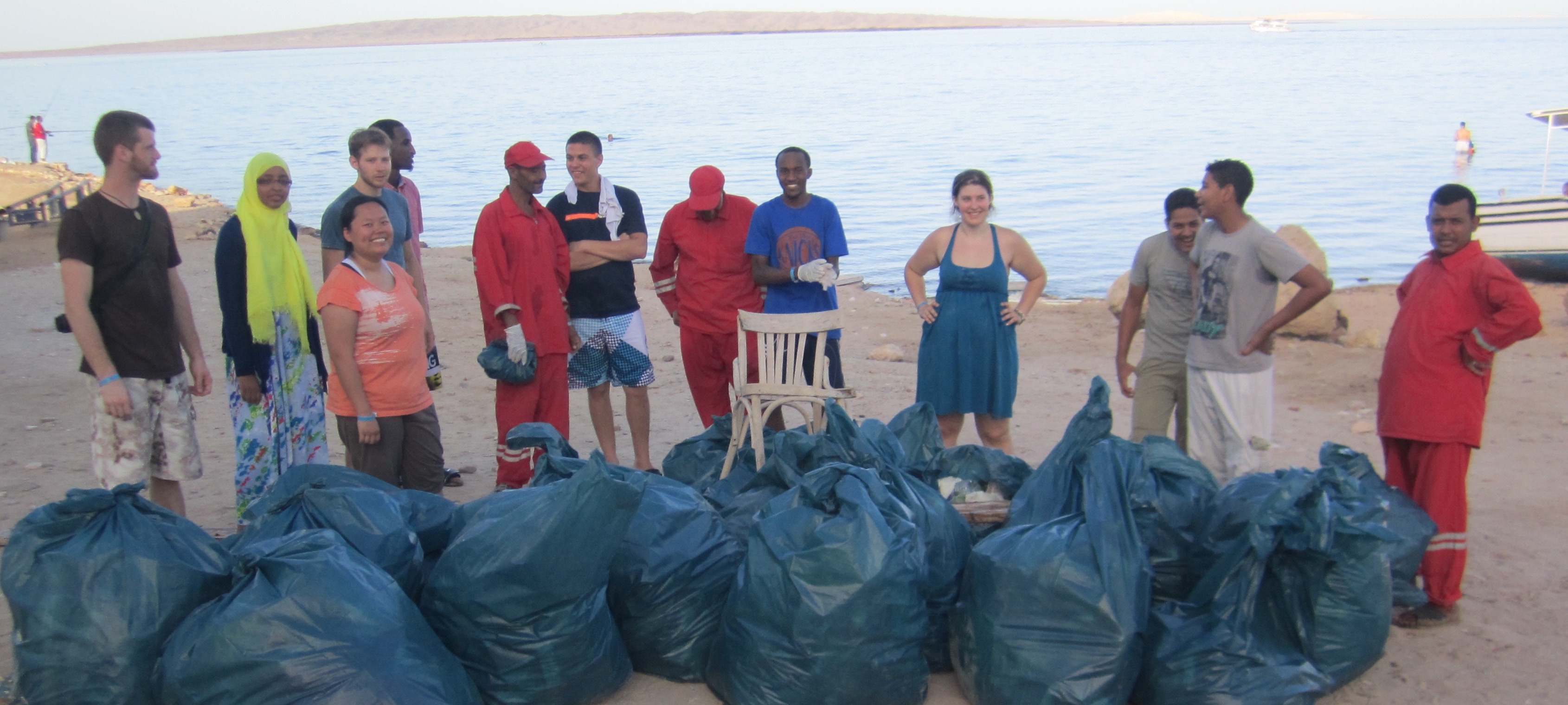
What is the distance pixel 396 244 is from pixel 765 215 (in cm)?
160

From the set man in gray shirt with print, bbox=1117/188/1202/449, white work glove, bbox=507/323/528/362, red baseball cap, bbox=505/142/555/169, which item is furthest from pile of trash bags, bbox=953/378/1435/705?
red baseball cap, bbox=505/142/555/169

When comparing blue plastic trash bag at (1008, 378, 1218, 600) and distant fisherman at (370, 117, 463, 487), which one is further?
distant fisherman at (370, 117, 463, 487)

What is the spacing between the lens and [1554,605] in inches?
140

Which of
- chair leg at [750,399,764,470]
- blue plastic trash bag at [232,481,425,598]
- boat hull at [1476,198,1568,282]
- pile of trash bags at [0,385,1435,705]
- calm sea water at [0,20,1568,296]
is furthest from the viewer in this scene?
calm sea water at [0,20,1568,296]

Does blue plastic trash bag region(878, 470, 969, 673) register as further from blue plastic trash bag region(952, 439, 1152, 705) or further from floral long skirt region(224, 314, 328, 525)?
floral long skirt region(224, 314, 328, 525)

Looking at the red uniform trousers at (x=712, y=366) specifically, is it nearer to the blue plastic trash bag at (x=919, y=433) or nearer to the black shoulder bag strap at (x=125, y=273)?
the blue plastic trash bag at (x=919, y=433)

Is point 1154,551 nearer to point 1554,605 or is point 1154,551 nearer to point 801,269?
point 1554,605

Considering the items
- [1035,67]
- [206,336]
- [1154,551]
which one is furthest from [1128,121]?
[1035,67]

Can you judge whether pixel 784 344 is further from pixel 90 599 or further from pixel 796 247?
pixel 90 599

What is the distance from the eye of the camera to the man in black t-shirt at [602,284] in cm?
479

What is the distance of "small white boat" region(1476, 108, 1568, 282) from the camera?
440 inches

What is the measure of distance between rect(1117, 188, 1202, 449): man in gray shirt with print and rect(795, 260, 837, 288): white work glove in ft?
4.18

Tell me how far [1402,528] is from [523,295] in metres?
3.30

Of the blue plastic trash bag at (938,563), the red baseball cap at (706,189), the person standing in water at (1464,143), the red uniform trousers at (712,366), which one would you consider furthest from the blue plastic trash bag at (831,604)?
the person standing in water at (1464,143)
